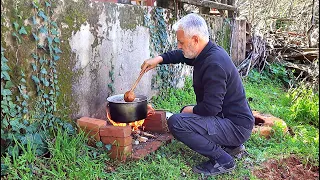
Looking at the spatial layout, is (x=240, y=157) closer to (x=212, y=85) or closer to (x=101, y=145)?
(x=212, y=85)

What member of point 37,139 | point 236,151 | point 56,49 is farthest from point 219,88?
point 37,139

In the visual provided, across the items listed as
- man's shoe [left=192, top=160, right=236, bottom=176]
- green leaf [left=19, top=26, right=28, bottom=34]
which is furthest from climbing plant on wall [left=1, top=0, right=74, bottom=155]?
man's shoe [left=192, top=160, right=236, bottom=176]

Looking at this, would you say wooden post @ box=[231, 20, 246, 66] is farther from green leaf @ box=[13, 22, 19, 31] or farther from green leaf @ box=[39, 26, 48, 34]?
green leaf @ box=[13, 22, 19, 31]

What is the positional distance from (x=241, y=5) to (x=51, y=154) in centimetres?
1020

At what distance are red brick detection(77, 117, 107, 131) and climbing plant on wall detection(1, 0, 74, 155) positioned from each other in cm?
13

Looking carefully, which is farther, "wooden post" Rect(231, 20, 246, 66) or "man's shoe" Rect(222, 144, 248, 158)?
"wooden post" Rect(231, 20, 246, 66)

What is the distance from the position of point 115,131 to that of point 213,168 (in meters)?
1.09

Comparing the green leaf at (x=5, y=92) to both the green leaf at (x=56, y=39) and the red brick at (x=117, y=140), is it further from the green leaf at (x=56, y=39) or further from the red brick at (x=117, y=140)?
the red brick at (x=117, y=140)

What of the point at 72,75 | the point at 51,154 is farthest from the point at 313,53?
the point at 51,154

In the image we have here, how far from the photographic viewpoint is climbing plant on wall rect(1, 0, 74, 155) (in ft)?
9.79

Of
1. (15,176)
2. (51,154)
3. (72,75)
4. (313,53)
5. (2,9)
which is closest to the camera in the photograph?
(15,176)

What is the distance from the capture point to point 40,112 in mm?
3320

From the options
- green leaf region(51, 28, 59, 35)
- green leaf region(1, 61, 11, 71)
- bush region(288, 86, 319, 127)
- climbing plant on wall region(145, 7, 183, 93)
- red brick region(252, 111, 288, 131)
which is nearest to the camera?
green leaf region(1, 61, 11, 71)

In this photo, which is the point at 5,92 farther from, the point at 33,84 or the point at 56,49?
the point at 56,49
